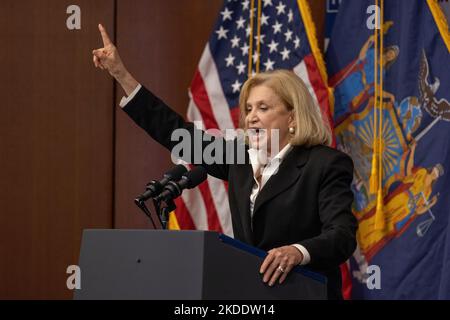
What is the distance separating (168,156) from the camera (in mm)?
4066

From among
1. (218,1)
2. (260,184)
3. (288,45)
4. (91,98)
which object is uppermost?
(218,1)

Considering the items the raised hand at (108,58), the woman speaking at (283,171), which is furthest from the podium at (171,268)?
the raised hand at (108,58)

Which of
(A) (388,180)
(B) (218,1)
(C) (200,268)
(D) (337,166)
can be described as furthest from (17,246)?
(C) (200,268)

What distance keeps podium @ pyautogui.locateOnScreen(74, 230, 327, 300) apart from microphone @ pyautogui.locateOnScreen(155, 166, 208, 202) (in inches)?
→ 6.3

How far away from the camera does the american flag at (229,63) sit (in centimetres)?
376

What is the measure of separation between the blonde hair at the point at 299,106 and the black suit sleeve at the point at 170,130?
1.04ft

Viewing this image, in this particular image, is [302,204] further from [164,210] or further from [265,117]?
[164,210]

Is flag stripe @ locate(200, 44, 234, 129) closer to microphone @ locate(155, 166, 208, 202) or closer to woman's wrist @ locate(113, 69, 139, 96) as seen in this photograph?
woman's wrist @ locate(113, 69, 139, 96)

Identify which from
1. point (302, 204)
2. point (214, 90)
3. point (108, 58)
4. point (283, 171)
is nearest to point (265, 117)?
point (283, 171)

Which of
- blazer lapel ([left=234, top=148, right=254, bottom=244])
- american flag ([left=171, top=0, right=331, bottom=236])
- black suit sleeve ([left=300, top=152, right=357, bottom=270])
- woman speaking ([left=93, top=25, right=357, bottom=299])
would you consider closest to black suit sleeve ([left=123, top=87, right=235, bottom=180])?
woman speaking ([left=93, top=25, right=357, bottom=299])

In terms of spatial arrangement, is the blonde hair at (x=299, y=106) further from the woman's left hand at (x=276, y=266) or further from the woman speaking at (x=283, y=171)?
the woman's left hand at (x=276, y=266)

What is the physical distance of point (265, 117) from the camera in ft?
7.77

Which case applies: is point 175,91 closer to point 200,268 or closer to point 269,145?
point 269,145

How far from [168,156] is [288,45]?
92 cm
